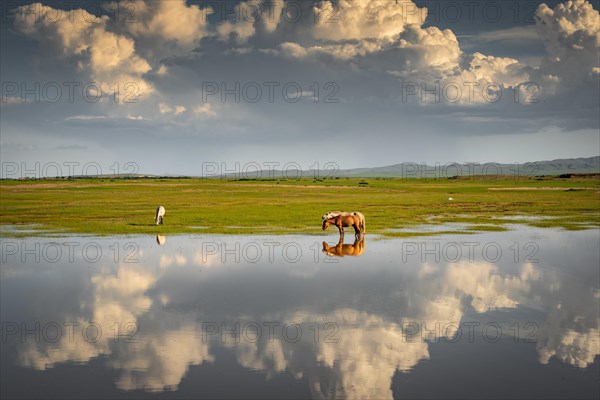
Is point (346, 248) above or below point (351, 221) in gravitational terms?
A: below

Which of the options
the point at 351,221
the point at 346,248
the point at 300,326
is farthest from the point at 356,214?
the point at 300,326

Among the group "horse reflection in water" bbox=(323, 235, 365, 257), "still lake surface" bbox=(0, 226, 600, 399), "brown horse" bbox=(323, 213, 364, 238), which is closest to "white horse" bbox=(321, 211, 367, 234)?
"brown horse" bbox=(323, 213, 364, 238)

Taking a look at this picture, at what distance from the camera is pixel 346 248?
2786 centimetres

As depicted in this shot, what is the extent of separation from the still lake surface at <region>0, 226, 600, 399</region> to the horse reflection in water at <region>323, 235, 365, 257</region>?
0.97 m

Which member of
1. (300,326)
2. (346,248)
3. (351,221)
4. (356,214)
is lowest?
(300,326)

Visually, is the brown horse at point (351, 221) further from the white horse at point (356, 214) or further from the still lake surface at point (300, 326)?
the still lake surface at point (300, 326)

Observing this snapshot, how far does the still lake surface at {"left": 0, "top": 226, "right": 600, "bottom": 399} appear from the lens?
10320 millimetres

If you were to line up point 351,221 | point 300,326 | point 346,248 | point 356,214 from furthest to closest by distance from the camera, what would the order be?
point 351,221
point 356,214
point 346,248
point 300,326

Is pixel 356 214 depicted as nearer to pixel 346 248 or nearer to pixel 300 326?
pixel 346 248

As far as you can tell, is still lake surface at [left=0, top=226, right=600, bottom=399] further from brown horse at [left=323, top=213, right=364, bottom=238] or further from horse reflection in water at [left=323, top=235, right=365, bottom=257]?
brown horse at [left=323, top=213, right=364, bottom=238]

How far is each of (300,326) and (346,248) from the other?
47.4 ft

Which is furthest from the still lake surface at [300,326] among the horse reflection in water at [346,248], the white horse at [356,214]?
the white horse at [356,214]

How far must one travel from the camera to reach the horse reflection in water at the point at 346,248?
2609 cm

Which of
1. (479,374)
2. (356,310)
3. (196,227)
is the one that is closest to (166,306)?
(356,310)
